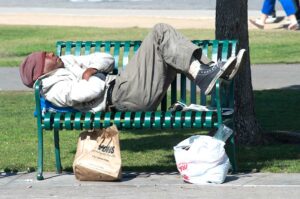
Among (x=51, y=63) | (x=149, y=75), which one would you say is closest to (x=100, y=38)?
(x=51, y=63)

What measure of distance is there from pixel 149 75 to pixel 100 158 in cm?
72

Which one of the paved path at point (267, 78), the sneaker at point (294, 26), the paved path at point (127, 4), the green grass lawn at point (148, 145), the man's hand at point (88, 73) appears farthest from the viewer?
the paved path at point (127, 4)

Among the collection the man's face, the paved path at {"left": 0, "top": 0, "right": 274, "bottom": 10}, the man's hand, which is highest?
the man's face

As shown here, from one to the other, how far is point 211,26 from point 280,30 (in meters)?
1.39

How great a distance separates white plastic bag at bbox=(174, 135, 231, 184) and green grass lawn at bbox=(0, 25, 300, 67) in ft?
22.2

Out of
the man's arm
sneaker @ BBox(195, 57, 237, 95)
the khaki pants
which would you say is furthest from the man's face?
sneaker @ BBox(195, 57, 237, 95)

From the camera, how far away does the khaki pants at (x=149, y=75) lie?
678 centimetres

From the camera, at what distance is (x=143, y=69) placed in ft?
22.6

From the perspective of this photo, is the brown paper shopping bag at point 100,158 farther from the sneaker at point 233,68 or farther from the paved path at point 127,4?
the paved path at point 127,4

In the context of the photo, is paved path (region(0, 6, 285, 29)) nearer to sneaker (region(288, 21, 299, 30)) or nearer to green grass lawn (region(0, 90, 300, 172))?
sneaker (region(288, 21, 299, 30))

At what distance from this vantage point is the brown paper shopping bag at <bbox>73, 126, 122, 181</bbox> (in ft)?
21.7

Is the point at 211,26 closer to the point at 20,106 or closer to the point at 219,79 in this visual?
the point at 20,106

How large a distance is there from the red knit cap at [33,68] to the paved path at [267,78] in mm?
4631

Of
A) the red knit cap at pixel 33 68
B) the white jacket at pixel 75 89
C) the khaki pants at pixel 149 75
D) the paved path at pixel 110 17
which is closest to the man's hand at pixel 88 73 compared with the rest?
the white jacket at pixel 75 89
